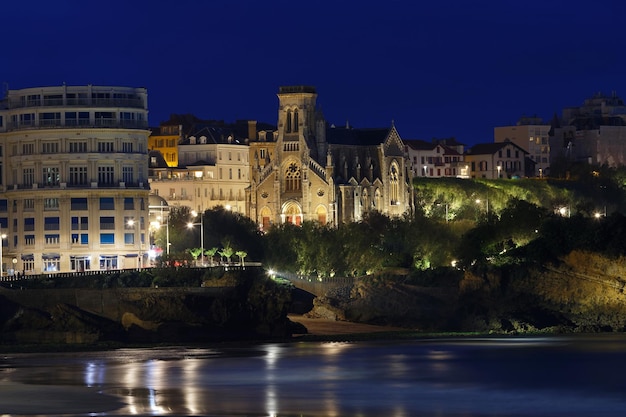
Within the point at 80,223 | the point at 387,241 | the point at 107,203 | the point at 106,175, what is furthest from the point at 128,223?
the point at 387,241

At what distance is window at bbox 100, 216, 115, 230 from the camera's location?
152625 millimetres

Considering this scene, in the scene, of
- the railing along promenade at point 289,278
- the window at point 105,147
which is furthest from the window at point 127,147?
the railing along promenade at point 289,278

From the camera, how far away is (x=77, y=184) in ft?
503

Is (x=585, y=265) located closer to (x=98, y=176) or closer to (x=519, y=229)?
(x=519, y=229)

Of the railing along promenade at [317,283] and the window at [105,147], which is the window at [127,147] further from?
the railing along promenade at [317,283]

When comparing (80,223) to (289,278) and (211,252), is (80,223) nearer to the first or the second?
(211,252)

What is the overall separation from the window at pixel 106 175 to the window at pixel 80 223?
11.0 ft

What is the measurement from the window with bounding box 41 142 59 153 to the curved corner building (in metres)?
0.08

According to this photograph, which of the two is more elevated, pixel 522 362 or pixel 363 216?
pixel 363 216

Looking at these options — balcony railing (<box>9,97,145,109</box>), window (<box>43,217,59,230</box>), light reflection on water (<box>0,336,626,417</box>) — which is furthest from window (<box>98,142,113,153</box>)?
light reflection on water (<box>0,336,626,417</box>)

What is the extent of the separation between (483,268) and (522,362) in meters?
30.5

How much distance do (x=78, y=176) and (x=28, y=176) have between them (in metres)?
4.57

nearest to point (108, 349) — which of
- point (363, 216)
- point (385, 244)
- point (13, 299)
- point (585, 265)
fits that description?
point (13, 299)

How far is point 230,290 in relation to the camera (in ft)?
397
